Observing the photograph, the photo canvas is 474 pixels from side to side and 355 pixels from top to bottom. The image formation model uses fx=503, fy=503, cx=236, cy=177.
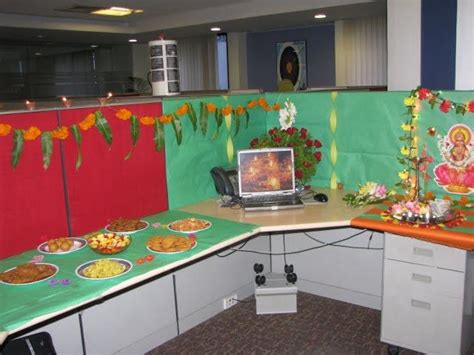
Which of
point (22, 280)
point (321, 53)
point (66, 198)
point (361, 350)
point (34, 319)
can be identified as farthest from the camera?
point (321, 53)

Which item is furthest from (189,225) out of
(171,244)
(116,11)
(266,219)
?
(116,11)

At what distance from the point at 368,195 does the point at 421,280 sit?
1.89ft

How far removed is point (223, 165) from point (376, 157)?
0.92 m

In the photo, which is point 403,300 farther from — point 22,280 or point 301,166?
point 22,280

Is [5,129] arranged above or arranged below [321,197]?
above

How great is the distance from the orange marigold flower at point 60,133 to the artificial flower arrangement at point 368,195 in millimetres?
1528

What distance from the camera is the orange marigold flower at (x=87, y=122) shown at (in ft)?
7.74

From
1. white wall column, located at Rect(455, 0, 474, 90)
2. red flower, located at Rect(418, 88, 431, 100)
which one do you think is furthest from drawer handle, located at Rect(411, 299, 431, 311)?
white wall column, located at Rect(455, 0, 474, 90)

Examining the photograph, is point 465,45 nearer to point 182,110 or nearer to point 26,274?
point 182,110

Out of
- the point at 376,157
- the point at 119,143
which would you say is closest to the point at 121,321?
the point at 119,143

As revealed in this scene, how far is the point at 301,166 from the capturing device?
9.97ft

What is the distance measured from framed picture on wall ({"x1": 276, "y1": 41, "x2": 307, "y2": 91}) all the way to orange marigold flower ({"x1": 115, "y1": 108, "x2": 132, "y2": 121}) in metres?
6.11

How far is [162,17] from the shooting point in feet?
26.2

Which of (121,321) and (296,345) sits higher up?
(121,321)
